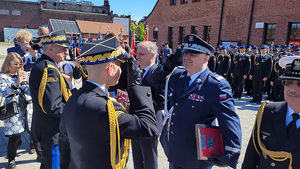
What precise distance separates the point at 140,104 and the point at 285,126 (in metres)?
1.19

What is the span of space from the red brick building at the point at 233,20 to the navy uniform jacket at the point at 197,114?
563 inches

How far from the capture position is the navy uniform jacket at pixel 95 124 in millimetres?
1518

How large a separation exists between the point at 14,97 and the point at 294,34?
1579 cm

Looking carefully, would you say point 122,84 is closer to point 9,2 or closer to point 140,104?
point 140,104

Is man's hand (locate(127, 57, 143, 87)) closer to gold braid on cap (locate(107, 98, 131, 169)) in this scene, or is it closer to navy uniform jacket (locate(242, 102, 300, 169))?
gold braid on cap (locate(107, 98, 131, 169))

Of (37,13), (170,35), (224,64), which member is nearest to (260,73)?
(224,64)

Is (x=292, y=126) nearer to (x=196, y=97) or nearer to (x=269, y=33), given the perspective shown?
(x=196, y=97)

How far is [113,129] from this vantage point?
1555mm

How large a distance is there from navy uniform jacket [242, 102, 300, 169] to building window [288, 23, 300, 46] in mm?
14498

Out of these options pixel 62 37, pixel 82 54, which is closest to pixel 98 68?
pixel 82 54

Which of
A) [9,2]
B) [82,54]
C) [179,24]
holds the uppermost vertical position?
[9,2]

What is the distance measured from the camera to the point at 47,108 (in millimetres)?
2516

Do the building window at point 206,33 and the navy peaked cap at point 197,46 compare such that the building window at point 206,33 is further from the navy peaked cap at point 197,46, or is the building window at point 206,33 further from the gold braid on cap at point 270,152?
the gold braid on cap at point 270,152

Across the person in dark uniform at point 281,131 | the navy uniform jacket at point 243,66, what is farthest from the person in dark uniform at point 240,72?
the person in dark uniform at point 281,131
